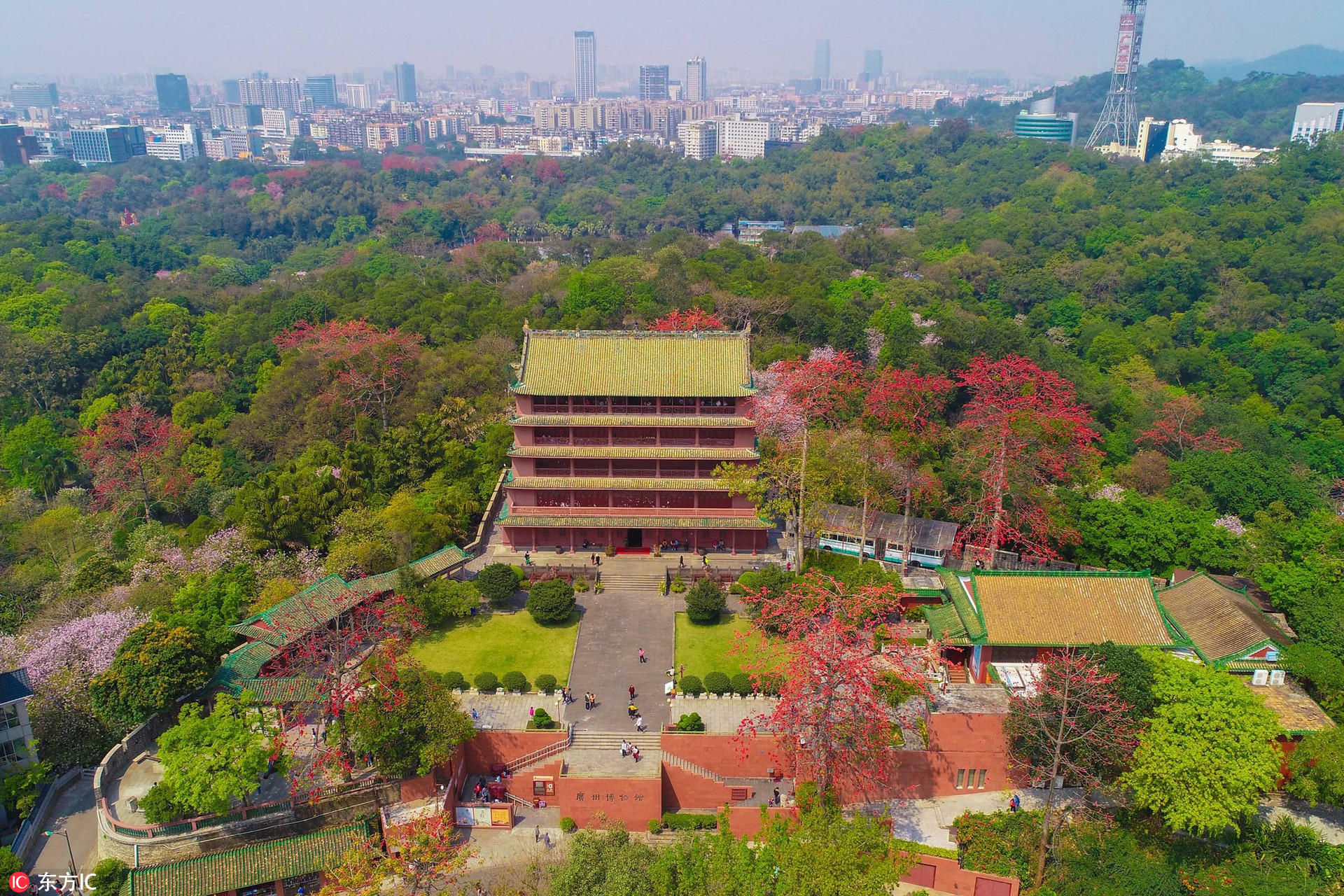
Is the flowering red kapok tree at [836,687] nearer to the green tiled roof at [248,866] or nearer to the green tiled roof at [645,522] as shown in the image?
the green tiled roof at [645,522]

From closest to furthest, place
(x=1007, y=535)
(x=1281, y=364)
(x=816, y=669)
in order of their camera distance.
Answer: (x=816, y=669)
(x=1007, y=535)
(x=1281, y=364)

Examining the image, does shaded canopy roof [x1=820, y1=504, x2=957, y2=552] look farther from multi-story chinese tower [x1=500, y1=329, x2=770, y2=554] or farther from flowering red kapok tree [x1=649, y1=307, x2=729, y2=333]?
flowering red kapok tree [x1=649, y1=307, x2=729, y2=333]

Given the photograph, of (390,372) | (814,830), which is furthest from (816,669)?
(390,372)

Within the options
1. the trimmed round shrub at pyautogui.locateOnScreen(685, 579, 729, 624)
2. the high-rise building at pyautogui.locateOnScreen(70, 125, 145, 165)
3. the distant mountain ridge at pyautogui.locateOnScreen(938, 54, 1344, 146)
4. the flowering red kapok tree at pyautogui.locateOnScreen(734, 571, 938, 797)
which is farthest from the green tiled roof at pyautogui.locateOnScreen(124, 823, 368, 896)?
the high-rise building at pyautogui.locateOnScreen(70, 125, 145, 165)

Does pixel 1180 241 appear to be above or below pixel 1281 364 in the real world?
above

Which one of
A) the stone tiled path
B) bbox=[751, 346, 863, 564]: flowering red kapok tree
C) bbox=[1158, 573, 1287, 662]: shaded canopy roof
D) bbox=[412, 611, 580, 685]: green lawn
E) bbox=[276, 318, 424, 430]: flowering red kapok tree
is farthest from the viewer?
bbox=[276, 318, 424, 430]: flowering red kapok tree

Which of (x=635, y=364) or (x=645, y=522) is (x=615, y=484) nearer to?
(x=645, y=522)

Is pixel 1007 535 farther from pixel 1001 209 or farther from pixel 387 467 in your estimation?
pixel 1001 209

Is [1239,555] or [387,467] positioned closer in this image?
[1239,555]
